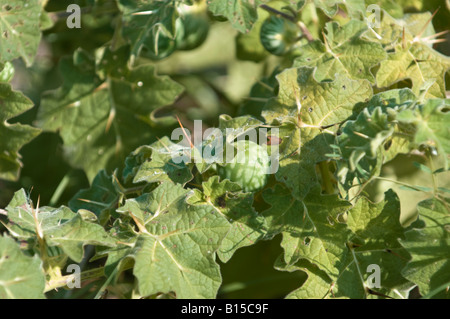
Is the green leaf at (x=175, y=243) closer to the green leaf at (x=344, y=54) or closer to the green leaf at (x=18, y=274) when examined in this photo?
the green leaf at (x=18, y=274)

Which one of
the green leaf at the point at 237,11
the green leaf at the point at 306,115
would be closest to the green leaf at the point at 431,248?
A: the green leaf at the point at 306,115

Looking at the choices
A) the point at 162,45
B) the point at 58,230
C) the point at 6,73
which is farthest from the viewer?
the point at 162,45

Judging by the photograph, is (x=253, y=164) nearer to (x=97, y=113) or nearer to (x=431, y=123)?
(x=431, y=123)

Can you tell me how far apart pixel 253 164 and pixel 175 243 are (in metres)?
0.33

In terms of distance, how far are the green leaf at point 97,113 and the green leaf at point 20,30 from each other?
0.30 meters

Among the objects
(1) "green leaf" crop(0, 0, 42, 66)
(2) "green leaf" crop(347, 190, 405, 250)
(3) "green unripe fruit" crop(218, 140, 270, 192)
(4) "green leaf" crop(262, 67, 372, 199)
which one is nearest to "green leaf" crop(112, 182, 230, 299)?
(3) "green unripe fruit" crop(218, 140, 270, 192)

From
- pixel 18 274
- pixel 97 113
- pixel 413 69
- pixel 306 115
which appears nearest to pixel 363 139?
pixel 306 115

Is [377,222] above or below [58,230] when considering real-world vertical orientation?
below

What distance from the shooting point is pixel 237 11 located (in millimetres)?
1698

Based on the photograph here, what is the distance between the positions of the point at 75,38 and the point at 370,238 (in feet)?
5.99

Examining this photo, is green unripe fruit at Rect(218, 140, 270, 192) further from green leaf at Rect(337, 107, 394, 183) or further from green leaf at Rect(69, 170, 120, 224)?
green leaf at Rect(69, 170, 120, 224)

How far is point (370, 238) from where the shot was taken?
1.59 meters
